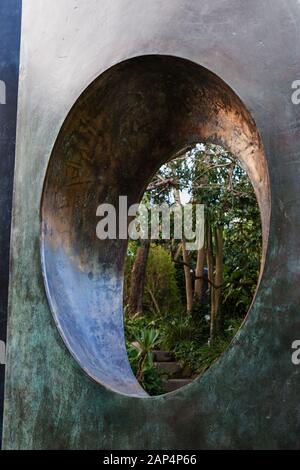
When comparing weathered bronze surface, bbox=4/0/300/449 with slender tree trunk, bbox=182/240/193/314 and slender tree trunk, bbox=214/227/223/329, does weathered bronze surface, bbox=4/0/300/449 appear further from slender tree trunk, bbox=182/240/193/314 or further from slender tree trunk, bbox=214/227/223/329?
slender tree trunk, bbox=182/240/193/314

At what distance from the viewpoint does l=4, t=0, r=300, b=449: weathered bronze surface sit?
2723 mm

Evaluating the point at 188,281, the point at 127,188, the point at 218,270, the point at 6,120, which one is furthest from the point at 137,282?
the point at 127,188

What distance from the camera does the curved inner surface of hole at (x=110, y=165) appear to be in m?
3.43

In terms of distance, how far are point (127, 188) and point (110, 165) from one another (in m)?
0.28

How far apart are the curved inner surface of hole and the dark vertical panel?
38.6 inches

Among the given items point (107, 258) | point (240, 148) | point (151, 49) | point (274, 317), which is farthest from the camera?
point (107, 258)

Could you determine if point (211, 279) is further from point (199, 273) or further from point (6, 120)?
point (6, 120)

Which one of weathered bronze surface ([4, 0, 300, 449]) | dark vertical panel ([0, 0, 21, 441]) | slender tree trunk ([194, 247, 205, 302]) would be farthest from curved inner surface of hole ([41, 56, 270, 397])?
slender tree trunk ([194, 247, 205, 302])

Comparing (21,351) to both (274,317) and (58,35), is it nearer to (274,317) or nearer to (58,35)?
(274,317)

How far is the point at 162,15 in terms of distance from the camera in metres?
3.34

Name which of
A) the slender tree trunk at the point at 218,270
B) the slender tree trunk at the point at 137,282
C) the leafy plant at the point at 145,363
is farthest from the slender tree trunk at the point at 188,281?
the leafy plant at the point at 145,363

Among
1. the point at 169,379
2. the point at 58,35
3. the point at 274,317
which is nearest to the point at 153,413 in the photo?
the point at 274,317

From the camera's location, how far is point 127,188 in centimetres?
428

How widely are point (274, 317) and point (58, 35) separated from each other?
7.52 ft
